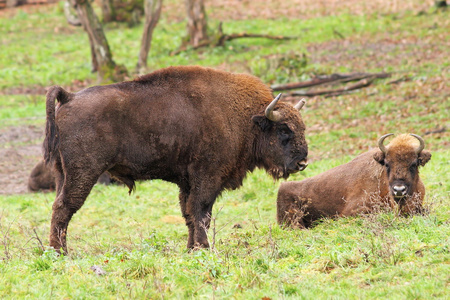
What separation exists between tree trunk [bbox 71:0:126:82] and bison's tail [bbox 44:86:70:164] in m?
16.0

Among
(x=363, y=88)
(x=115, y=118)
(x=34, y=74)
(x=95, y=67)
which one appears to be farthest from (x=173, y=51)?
(x=115, y=118)

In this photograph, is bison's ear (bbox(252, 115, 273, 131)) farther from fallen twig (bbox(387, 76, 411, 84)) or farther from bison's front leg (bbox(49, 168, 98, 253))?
fallen twig (bbox(387, 76, 411, 84))

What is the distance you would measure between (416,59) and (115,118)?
54.4 ft

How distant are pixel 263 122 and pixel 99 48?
1654 cm

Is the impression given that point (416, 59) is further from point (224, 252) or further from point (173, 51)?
point (224, 252)

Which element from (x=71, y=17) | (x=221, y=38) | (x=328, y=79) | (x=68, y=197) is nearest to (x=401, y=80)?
(x=328, y=79)

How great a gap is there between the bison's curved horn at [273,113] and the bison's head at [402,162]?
152 cm

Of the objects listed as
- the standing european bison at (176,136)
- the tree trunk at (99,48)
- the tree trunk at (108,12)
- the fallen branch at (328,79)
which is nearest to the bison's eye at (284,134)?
the standing european bison at (176,136)

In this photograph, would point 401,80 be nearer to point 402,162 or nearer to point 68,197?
point 402,162

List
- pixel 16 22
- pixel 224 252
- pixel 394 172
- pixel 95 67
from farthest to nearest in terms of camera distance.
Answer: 1. pixel 16 22
2. pixel 95 67
3. pixel 394 172
4. pixel 224 252

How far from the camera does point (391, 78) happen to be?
20.5 metres

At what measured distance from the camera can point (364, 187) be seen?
9.48 metres

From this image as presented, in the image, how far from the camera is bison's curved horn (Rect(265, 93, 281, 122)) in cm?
902

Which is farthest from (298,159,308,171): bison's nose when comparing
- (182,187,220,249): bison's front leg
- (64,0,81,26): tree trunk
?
(64,0,81,26): tree trunk
